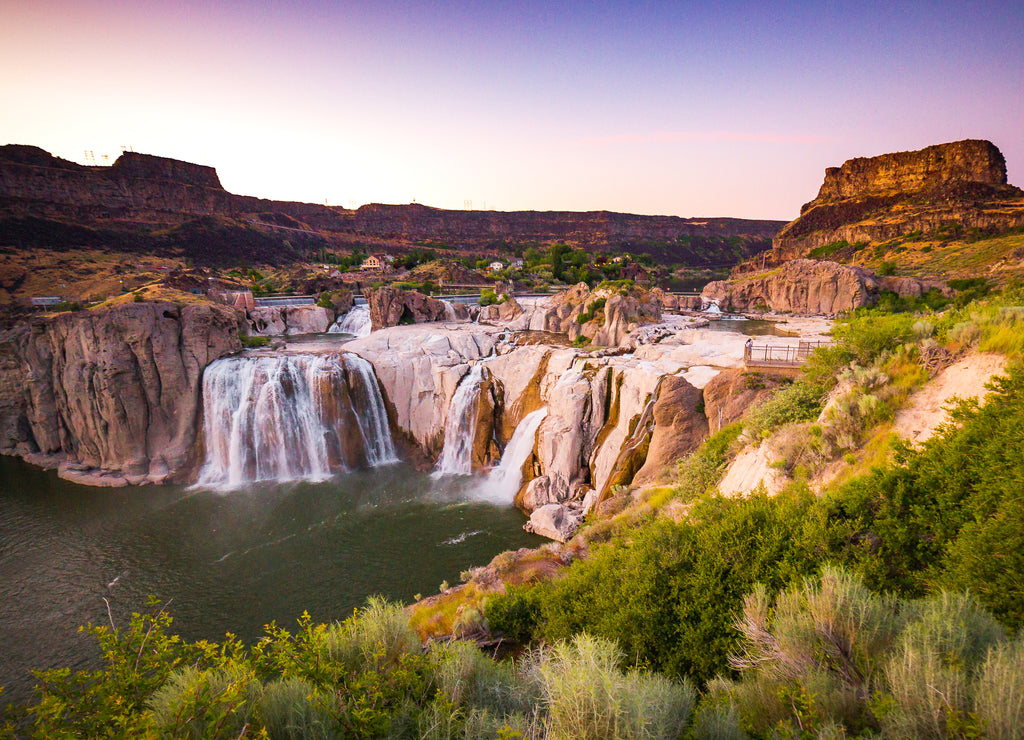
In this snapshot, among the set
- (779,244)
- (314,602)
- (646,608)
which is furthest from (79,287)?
(779,244)

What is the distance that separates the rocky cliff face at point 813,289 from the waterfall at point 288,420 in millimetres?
45780

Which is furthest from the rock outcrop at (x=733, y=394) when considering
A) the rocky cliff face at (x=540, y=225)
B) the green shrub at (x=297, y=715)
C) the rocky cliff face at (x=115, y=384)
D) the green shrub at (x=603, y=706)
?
the rocky cliff face at (x=540, y=225)

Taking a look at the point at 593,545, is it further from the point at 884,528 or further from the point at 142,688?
the point at 142,688

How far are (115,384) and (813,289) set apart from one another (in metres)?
65.6

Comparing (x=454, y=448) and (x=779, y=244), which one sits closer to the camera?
(x=454, y=448)

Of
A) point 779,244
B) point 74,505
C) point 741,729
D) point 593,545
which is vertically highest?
point 779,244

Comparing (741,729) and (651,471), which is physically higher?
(741,729)

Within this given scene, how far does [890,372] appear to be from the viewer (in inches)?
349

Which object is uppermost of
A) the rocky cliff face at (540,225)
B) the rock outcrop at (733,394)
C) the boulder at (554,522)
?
the rocky cliff face at (540,225)

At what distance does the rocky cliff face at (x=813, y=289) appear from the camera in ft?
159

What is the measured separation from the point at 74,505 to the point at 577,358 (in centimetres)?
2387

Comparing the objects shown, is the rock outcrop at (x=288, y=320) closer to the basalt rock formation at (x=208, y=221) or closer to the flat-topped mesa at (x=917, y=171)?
the basalt rock formation at (x=208, y=221)

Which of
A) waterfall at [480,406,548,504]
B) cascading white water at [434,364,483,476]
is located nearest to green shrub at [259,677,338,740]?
waterfall at [480,406,548,504]

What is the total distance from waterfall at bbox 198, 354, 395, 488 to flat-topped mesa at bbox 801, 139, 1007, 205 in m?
108
